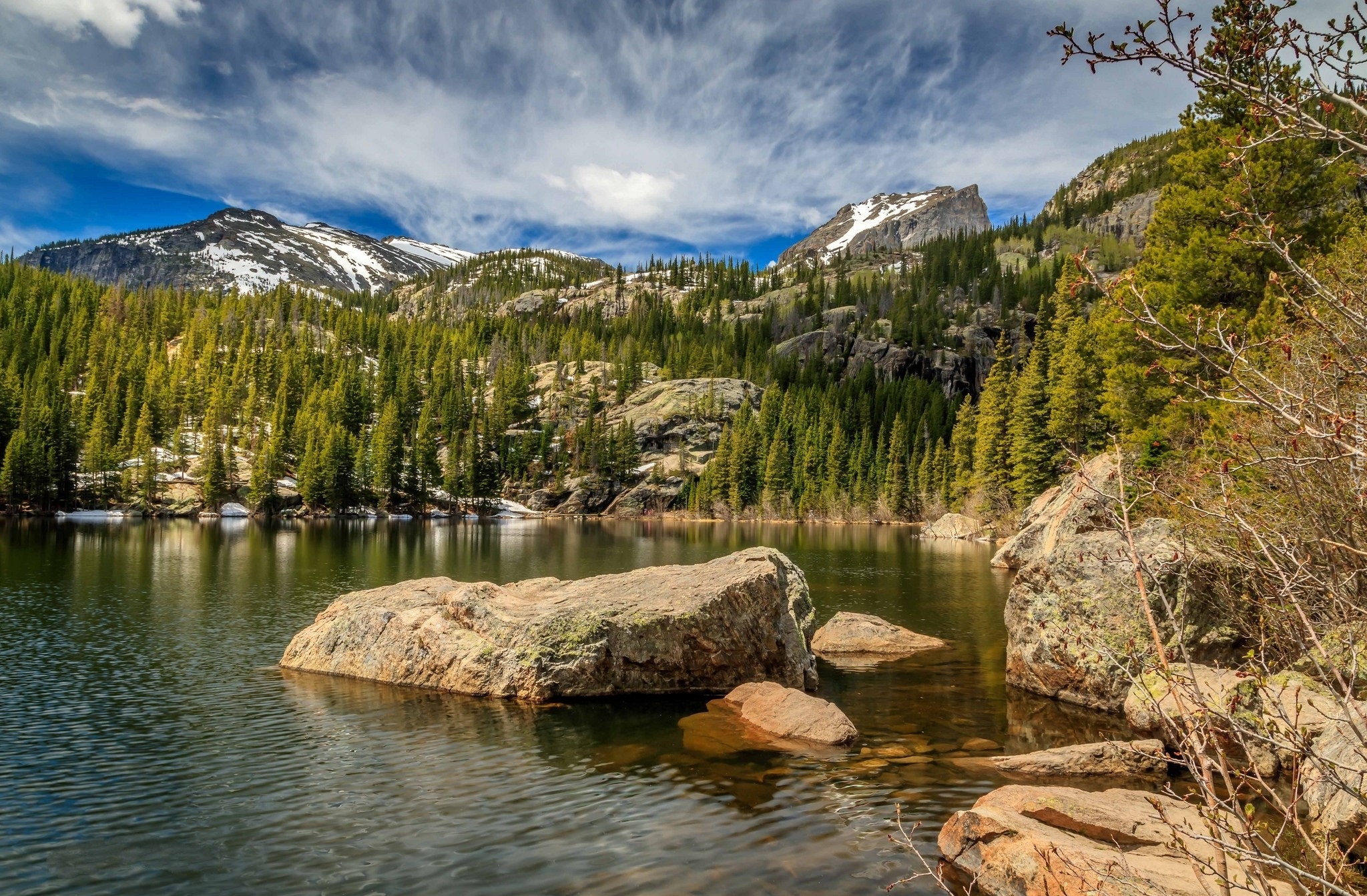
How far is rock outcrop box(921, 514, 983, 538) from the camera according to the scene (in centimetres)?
8044

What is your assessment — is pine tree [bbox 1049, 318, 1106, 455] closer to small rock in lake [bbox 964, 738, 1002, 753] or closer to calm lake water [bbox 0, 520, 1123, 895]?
calm lake water [bbox 0, 520, 1123, 895]

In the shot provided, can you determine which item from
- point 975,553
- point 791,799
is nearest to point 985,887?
point 791,799

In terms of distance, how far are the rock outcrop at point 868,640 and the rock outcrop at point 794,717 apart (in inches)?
301

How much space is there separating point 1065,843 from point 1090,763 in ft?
15.6

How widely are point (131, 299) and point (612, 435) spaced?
361ft

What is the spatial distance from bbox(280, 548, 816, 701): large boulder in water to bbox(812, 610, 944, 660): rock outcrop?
3819 millimetres

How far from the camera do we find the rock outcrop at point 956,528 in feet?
264

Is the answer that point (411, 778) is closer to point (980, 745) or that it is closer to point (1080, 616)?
point (980, 745)

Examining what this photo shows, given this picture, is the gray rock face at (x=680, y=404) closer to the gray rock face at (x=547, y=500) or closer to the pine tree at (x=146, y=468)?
the gray rock face at (x=547, y=500)

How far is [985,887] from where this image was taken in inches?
357

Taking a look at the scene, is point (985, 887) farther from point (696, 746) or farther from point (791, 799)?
point (696, 746)

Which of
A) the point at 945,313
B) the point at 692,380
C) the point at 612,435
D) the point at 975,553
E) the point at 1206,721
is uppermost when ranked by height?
the point at 945,313

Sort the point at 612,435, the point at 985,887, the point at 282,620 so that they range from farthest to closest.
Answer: the point at 612,435 → the point at 282,620 → the point at 985,887

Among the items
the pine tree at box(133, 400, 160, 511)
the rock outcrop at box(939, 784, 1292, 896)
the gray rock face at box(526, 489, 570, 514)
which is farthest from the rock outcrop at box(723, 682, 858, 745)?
the gray rock face at box(526, 489, 570, 514)
